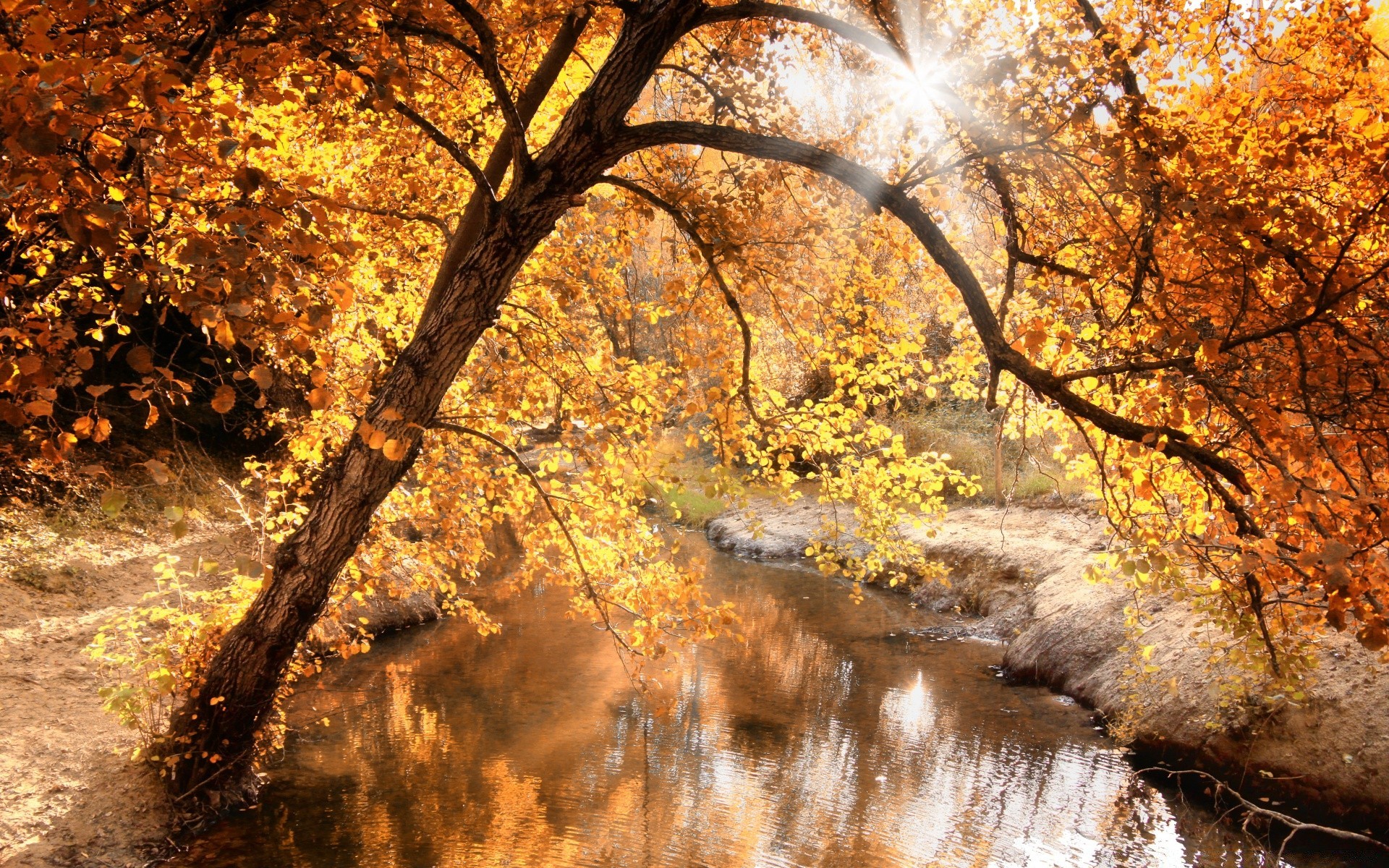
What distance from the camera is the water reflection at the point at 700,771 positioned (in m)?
6.37

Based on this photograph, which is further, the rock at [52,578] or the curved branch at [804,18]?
the rock at [52,578]

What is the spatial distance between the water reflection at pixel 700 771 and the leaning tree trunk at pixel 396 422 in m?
0.85

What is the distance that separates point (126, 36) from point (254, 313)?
1.19 m

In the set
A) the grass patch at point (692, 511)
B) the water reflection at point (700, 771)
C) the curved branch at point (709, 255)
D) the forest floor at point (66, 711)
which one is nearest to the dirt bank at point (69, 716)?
the forest floor at point (66, 711)

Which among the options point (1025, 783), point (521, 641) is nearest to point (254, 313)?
point (1025, 783)

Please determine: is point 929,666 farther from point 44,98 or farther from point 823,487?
point 44,98

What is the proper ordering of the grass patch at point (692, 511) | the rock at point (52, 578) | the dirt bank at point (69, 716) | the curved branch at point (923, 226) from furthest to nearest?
1. the grass patch at point (692, 511)
2. the rock at point (52, 578)
3. the dirt bank at point (69, 716)
4. the curved branch at point (923, 226)

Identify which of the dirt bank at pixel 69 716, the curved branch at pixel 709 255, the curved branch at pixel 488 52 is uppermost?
the curved branch at pixel 488 52

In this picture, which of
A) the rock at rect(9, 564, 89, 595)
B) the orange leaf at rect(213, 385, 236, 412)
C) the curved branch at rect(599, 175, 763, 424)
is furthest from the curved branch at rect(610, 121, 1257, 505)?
the rock at rect(9, 564, 89, 595)

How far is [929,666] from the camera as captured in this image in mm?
10812

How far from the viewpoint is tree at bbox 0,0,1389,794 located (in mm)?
2523

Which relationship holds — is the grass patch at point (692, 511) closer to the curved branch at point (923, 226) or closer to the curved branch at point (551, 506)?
the curved branch at point (551, 506)

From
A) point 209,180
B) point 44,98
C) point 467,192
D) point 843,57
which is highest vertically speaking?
point 843,57

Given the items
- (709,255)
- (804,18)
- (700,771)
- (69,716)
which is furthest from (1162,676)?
(69,716)
